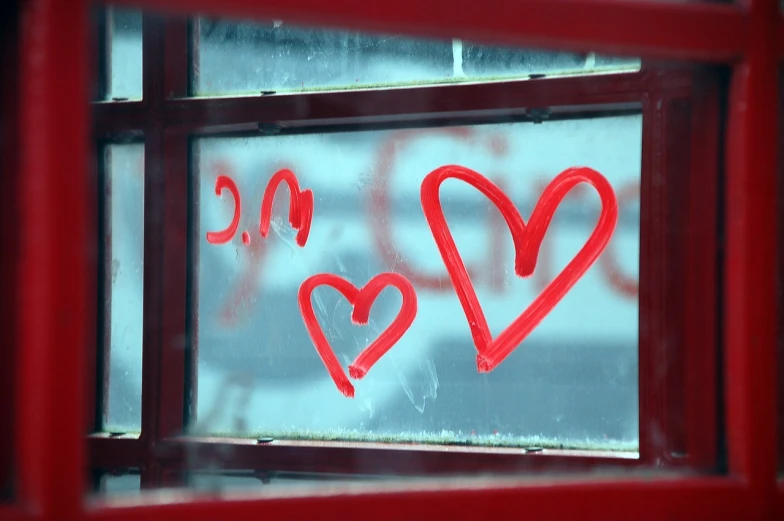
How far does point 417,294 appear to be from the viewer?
2.08 meters

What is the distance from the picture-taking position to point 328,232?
216 cm

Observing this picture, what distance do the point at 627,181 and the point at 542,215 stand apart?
21 cm

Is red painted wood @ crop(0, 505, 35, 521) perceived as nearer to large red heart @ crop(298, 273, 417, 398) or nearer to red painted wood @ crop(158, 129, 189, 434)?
large red heart @ crop(298, 273, 417, 398)

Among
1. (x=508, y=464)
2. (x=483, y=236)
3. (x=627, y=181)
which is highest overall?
(x=627, y=181)

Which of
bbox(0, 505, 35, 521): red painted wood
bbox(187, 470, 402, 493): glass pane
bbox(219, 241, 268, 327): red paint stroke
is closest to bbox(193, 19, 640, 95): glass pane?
bbox(219, 241, 268, 327): red paint stroke

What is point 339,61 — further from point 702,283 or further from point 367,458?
point 702,283

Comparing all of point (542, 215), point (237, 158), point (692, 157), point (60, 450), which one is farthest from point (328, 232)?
point (60, 450)

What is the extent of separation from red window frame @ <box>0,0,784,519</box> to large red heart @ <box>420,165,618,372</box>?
35.4 inches

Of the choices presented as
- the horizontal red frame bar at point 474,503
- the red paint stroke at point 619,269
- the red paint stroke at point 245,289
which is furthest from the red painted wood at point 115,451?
the horizontal red frame bar at point 474,503

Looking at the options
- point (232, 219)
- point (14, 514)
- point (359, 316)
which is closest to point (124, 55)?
point (232, 219)

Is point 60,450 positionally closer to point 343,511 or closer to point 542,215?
point 343,511

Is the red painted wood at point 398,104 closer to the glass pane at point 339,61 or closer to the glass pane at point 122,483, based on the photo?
the glass pane at point 339,61

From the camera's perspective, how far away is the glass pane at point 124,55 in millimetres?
2328

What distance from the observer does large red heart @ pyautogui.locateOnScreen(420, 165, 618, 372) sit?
1.94m
